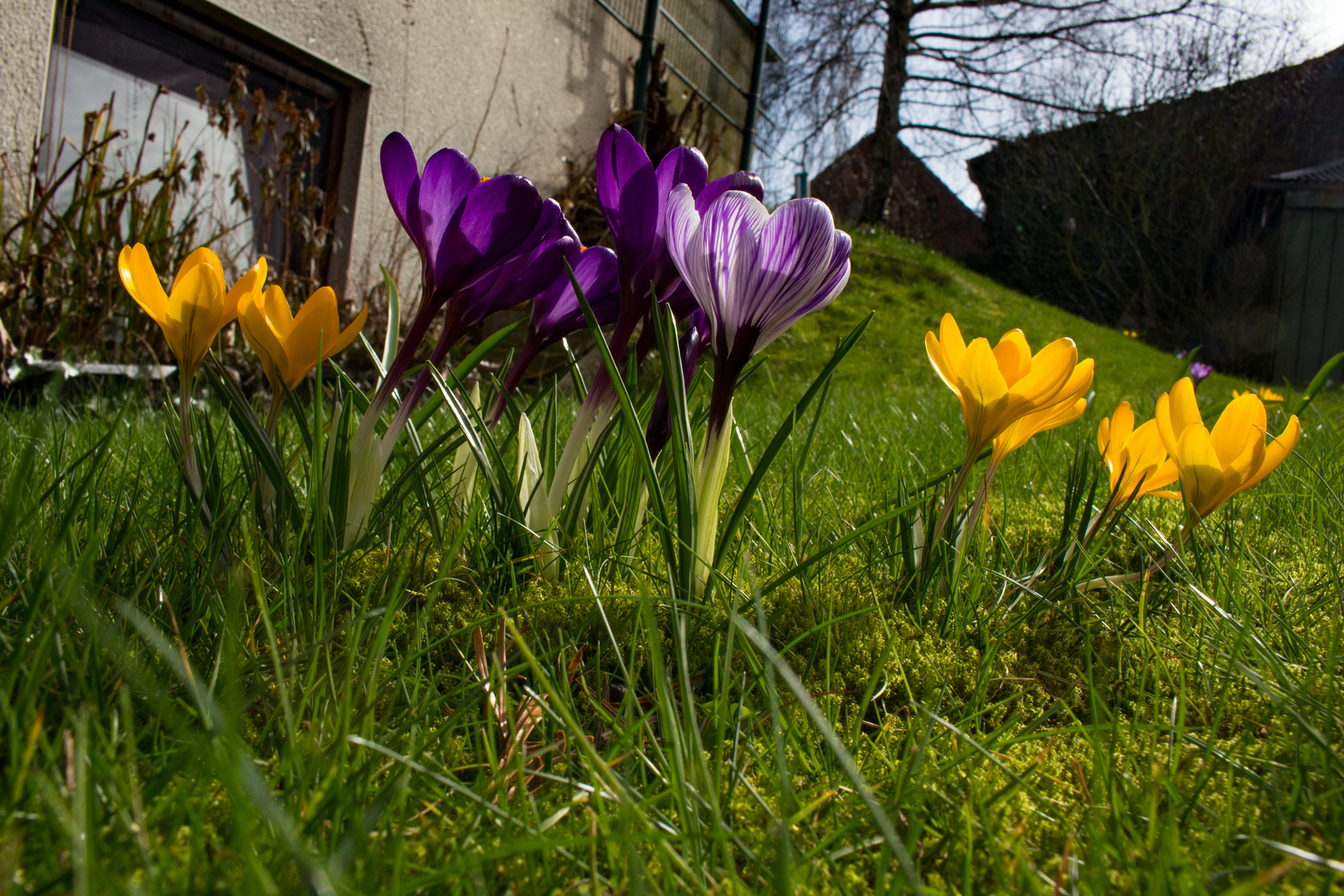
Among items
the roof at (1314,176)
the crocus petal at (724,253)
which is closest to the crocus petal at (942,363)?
the crocus petal at (724,253)

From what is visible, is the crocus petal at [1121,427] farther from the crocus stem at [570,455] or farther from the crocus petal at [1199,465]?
the crocus stem at [570,455]

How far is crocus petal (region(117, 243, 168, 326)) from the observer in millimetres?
874

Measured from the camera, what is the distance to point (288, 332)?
94 cm

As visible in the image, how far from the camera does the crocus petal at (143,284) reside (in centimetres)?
87

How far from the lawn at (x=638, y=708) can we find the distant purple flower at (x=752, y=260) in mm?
246

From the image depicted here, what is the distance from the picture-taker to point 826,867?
1.76ft

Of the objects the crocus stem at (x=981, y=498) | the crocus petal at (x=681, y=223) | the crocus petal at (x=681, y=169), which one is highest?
the crocus petal at (x=681, y=169)

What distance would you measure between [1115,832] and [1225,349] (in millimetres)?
17221

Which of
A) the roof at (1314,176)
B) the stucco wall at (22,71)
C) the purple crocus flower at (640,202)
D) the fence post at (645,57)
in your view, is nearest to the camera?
the purple crocus flower at (640,202)

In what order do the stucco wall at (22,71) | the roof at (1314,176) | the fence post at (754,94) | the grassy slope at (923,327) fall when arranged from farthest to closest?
the roof at (1314,176) < the fence post at (754,94) < the grassy slope at (923,327) < the stucco wall at (22,71)

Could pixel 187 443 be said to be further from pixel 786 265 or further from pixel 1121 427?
pixel 1121 427

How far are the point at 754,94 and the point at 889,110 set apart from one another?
180 inches

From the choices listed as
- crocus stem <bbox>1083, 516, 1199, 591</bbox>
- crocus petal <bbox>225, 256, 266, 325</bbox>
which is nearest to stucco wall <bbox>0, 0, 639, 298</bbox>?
crocus petal <bbox>225, 256, 266, 325</bbox>

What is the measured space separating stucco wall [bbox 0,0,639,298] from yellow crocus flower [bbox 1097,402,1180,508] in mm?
→ 3902
